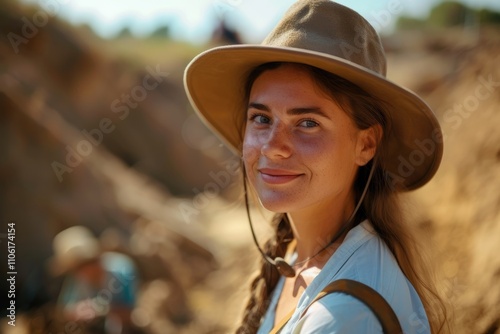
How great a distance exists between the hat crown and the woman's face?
3.9 inches

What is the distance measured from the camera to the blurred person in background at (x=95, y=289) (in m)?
5.38

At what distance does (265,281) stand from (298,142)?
72 cm

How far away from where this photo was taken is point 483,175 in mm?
4062

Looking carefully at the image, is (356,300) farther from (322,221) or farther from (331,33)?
(331,33)

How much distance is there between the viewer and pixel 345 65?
1.73 m

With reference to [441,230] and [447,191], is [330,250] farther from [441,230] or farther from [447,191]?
[447,191]

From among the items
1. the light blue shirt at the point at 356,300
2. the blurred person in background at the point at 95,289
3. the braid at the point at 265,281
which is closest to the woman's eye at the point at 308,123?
the light blue shirt at the point at 356,300

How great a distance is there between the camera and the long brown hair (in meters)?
1.89

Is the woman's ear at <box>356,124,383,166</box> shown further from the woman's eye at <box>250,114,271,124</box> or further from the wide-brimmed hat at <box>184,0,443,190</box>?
the woman's eye at <box>250,114,271,124</box>

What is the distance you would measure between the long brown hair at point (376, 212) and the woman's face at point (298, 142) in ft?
0.13

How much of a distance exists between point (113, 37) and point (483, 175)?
25.6m

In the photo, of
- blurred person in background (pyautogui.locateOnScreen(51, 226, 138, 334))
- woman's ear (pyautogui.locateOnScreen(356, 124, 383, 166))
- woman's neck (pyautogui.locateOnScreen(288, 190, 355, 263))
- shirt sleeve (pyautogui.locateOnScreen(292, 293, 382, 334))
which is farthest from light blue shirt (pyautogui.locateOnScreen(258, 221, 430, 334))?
blurred person in background (pyautogui.locateOnScreen(51, 226, 138, 334))

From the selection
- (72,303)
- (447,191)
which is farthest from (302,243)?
(72,303)

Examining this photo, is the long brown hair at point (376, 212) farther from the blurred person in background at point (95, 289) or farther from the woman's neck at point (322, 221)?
the blurred person in background at point (95, 289)
